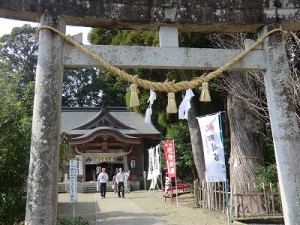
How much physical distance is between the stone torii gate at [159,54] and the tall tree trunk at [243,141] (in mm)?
5932

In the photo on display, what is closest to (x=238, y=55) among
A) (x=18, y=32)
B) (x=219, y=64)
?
(x=219, y=64)

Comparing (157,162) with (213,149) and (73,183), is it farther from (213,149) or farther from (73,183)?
(73,183)

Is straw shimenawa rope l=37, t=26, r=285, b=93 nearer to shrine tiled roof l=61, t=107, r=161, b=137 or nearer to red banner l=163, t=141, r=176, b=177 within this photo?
red banner l=163, t=141, r=176, b=177

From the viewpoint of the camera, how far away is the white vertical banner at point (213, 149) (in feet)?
32.5

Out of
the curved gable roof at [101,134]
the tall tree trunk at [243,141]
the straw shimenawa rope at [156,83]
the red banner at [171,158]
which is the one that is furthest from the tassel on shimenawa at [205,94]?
the curved gable roof at [101,134]

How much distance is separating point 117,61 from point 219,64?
1.51 metres

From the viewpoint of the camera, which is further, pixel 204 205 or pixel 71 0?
pixel 204 205

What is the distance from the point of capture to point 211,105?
15625 millimetres

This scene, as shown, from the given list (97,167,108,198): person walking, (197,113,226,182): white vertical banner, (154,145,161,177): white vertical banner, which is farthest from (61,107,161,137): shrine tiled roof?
(197,113,226,182): white vertical banner

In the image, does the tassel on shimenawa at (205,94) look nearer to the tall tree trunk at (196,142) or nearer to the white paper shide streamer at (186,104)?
the white paper shide streamer at (186,104)

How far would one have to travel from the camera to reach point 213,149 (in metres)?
10.1

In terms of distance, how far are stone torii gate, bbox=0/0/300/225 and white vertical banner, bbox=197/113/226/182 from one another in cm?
490

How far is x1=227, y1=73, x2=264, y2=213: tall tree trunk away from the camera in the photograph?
10812mm

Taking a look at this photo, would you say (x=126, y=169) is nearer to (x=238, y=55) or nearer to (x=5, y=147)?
(x=5, y=147)
